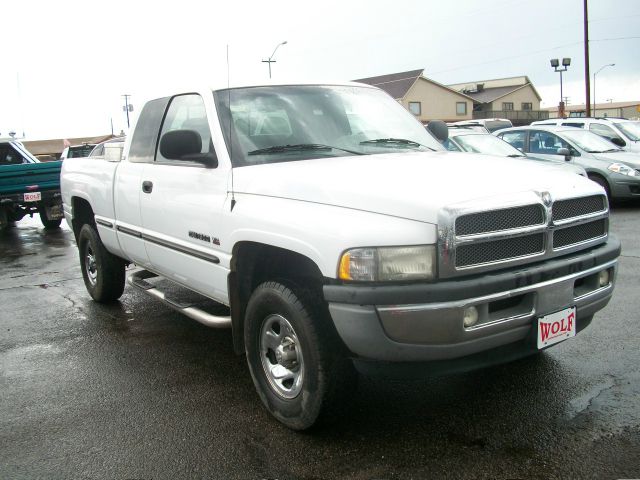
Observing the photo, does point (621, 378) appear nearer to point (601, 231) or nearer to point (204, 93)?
point (601, 231)

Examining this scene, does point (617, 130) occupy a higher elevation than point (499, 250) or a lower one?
higher

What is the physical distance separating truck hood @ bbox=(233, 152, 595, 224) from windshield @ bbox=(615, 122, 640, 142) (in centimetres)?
1367

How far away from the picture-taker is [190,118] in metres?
4.48

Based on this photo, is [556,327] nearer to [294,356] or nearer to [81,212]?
[294,356]

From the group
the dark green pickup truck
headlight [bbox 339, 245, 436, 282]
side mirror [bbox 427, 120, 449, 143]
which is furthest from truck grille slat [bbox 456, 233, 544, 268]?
the dark green pickup truck

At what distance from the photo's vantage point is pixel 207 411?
Answer: 3.74m

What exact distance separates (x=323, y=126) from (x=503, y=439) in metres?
2.22

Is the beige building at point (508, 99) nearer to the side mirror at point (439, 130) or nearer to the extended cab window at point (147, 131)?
the side mirror at point (439, 130)

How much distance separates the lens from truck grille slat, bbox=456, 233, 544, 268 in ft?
9.39

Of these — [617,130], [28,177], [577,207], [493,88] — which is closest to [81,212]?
[577,207]

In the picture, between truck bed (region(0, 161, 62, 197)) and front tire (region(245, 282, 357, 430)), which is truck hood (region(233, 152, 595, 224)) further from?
truck bed (region(0, 161, 62, 197))

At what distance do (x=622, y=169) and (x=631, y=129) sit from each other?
5721 mm

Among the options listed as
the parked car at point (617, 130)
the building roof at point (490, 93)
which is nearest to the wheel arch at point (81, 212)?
the parked car at point (617, 130)

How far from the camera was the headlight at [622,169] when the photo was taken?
37.9ft
